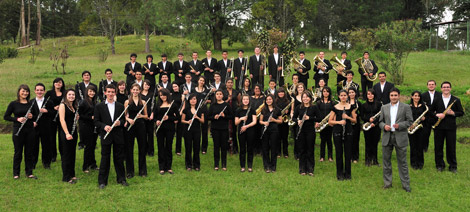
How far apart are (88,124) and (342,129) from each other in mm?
5210

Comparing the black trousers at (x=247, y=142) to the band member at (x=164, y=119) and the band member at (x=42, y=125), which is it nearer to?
the band member at (x=164, y=119)

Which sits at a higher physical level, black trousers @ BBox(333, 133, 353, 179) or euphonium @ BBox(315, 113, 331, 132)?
euphonium @ BBox(315, 113, 331, 132)

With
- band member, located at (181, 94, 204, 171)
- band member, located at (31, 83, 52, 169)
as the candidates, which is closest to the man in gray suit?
band member, located at (181, 94, 204, 171)

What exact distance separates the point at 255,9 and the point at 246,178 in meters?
28.4

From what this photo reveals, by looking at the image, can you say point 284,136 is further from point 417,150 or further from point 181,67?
point 181,67

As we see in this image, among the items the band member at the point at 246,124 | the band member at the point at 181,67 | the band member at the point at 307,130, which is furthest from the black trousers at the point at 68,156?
the band member at the point at 181,67

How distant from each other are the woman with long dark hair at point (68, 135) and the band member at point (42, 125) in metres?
0.68

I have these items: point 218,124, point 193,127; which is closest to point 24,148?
point 193,127

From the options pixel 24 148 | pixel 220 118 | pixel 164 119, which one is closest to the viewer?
pixel 24 148

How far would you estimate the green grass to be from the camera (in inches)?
259

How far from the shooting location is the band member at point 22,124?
777cm

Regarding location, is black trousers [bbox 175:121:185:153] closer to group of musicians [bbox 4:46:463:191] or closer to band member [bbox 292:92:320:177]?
group of musicians [bbox 4:46:463:191]

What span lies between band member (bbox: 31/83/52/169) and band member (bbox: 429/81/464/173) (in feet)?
27.8

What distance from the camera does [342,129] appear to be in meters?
7.99
